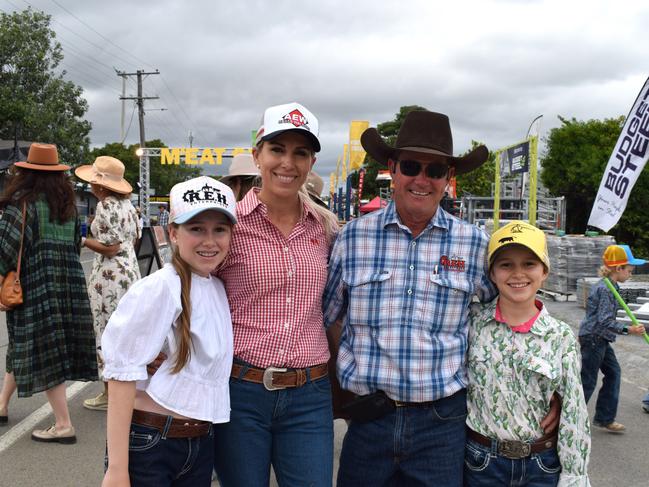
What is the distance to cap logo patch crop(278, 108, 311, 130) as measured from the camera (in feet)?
7.54

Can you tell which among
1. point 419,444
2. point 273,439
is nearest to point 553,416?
point 419,444

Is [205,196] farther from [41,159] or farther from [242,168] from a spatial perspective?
[41,159]

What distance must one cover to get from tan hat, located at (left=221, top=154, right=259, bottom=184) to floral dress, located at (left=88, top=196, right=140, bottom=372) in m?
1.08

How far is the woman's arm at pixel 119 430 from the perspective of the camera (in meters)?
1.89

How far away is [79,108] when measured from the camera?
2181 centimetres

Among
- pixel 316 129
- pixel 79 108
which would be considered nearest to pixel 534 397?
pixel 316 129

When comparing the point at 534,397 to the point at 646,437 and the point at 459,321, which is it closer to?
the point at 459,321

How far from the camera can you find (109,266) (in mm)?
5109

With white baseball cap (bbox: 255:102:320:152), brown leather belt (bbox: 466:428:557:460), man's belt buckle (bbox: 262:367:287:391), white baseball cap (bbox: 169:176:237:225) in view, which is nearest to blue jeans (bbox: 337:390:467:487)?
brown leather belt (bbox: 466:428:557:460)

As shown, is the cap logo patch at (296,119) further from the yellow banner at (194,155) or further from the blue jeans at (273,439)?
the yellow banner at (194,155)

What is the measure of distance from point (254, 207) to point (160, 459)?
97cm

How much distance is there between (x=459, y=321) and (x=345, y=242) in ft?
1.74

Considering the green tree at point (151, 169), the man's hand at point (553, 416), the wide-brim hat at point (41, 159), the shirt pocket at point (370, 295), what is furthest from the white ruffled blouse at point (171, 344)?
the green tree at point (151, 169)

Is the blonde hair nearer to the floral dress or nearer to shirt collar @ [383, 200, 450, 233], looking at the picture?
shirt collar @ [383, 200, 450, 233]
